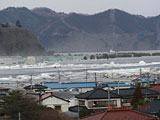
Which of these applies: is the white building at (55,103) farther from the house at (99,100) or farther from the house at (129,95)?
the house at (129,95)

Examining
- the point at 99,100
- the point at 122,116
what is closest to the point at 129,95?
the point at 99,100

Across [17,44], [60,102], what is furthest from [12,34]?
[60,102]

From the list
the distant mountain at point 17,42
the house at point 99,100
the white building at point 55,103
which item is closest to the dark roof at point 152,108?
the house at point 99,100

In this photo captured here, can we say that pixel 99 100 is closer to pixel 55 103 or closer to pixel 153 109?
pixel 55 103

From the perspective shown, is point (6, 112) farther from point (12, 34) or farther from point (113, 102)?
point (12, 34)

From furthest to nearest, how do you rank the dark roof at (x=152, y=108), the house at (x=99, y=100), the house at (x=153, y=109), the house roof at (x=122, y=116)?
the house at (x=99, y=100) < the dark roof at (x=152, y=108) < the house at (x=153, y=109) < the house roof at (x=122, y=116)
